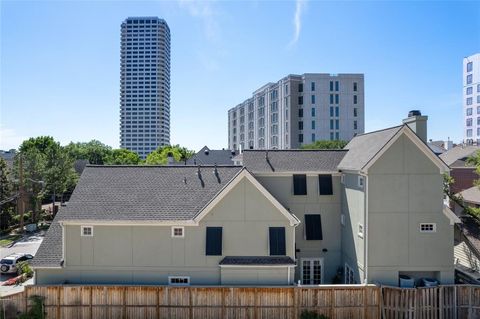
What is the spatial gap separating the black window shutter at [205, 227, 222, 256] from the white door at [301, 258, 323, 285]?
22.7ft

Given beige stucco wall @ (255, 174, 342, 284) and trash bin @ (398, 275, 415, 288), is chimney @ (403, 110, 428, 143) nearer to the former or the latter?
beige stucco wall @ (255, 174, 342, 284)

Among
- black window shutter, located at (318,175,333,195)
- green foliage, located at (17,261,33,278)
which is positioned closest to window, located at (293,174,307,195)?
black window shutter, located at (318,175,333,195)

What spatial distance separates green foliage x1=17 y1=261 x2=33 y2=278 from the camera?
25423 mm

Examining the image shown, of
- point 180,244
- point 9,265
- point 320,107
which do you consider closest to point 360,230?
point 180,244

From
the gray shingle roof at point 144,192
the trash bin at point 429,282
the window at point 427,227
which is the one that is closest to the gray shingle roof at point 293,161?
the gray shingle roof at point 144,192

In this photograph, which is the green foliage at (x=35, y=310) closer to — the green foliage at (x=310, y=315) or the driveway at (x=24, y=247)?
the green foliage at (x=310, y=315)

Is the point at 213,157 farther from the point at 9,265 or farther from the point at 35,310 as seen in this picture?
the point at 35,310

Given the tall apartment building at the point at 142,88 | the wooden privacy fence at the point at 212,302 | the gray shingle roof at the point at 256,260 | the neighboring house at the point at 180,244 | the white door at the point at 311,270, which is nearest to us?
the wooden privacy fence at the point at 212,302

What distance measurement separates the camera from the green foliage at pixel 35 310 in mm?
16125

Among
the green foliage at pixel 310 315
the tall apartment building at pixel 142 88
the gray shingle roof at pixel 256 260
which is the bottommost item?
the green foliage at pixel 310 315

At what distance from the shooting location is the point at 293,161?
2438cm

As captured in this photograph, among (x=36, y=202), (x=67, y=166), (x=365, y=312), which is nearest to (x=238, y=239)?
(x=365, y=312)

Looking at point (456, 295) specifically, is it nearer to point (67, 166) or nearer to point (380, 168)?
point (380, 168)

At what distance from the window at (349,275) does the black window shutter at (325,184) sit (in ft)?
16.2
